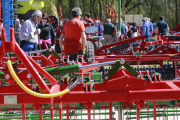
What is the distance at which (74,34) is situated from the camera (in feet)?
17.8

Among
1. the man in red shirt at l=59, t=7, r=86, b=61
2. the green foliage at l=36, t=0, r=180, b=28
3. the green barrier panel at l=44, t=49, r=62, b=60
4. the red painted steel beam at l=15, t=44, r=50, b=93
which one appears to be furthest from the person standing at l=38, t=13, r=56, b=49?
the green foliage at l=36, t=0, r=180, b=28

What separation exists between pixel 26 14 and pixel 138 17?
1215 cm

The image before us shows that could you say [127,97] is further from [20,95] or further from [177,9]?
[177,9]

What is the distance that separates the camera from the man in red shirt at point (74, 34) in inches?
211

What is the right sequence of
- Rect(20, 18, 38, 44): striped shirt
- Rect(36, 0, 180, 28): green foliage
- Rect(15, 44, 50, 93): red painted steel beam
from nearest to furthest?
Rect(15, 44, 50, 93): red painted steel beam, Rect(20, 18, 38, 44): striped shirt, Rect(36, 0, 180, 28): green foliage

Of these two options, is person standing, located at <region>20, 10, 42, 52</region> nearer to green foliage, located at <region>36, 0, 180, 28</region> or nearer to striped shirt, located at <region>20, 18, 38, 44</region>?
striped shirt, located at <region>20, 18, 38, 44</region>

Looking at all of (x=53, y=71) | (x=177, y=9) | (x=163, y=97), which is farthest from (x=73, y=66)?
(x=177, y=9)

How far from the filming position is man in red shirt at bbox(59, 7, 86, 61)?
5352 mm

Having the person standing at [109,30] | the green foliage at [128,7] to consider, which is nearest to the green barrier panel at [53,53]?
the person standing at [109,30]

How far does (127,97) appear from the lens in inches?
106

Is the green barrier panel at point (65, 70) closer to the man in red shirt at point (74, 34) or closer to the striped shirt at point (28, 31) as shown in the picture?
the man in red shirt at point (74, 34)

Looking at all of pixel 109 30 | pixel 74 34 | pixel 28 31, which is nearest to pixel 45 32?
pixel 28 31

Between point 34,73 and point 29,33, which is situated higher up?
point 29,33

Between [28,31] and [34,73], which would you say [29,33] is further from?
[34,73]
